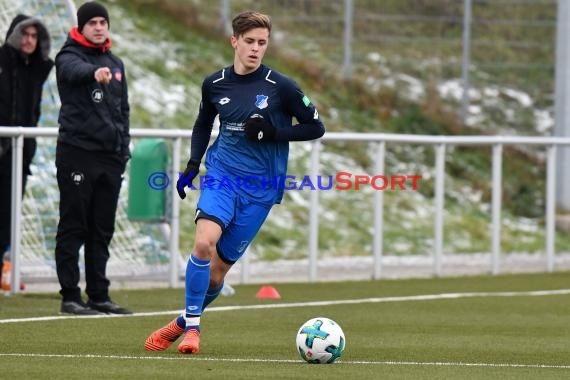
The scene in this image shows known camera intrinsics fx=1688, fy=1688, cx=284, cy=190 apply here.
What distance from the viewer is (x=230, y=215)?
979 centimetres

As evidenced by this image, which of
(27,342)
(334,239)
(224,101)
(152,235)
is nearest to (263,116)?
(224,101)

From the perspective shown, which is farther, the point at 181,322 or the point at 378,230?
the point at 378,230

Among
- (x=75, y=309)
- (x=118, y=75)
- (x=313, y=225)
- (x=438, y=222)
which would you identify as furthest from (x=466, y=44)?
(x=75, y=309)

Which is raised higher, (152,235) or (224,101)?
(224,101)

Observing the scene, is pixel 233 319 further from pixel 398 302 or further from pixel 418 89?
pixel 418 89

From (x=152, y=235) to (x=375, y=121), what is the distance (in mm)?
10547

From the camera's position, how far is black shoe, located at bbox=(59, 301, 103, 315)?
480 inches

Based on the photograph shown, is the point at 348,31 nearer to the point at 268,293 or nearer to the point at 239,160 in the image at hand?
the point at 268,293

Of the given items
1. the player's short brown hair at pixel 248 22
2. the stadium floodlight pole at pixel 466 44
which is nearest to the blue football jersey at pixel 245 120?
the player's short brown hair at pixel 248 22

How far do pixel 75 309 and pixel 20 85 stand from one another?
2205 mm

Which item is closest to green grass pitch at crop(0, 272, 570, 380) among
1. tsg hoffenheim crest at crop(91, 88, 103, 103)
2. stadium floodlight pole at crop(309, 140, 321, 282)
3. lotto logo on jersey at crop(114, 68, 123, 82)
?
stadium floodlight pole at crop(309, 140, 321, 282)

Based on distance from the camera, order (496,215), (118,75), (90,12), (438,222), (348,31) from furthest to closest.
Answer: (348,31)
(496,215)
(438,222)
(118,75)
(90,12)

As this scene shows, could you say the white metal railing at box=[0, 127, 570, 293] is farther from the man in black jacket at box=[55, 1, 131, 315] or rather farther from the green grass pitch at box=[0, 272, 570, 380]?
the man in black jacket at box=[55, 1, 131, 315]

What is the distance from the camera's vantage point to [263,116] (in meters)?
9.95
